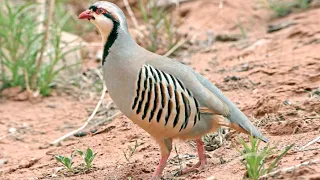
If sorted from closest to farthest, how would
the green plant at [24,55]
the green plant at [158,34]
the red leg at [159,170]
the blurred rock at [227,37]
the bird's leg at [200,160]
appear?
the red leg at [159,170], the bird's leg at [200,160], the green plant at [24,55], the green plant at [158,34], the blurred rock at [227,37]

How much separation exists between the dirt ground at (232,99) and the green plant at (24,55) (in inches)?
8.7

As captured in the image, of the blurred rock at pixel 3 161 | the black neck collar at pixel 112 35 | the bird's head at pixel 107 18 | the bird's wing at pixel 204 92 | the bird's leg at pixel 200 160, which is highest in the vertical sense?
the bird's head at pixel 107 18

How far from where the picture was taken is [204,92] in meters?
4.43

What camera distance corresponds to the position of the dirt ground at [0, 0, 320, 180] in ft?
15.4

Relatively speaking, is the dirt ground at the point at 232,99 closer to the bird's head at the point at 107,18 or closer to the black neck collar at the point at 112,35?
the black neck collar at the point at 112,35

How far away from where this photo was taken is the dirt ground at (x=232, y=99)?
184 inches

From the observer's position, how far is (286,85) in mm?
6051

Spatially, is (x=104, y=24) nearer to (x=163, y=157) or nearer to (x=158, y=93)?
(x=158, y=93)

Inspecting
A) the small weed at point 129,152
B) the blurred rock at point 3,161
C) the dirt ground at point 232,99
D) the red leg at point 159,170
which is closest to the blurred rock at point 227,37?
the dirt ground at point 232,99

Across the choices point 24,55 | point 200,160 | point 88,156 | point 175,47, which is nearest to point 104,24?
point 88,156

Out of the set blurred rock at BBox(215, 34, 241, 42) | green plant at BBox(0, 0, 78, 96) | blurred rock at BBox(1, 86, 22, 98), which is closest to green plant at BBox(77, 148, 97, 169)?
green plant at BBox(0, 0, 78, 96)

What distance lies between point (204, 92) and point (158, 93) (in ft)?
1.06

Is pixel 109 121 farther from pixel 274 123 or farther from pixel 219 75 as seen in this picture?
pixel 274 123

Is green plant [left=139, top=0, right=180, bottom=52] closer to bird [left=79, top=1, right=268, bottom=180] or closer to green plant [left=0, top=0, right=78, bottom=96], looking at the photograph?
green plant [left=0, top=0, right=78, bottom=96]
